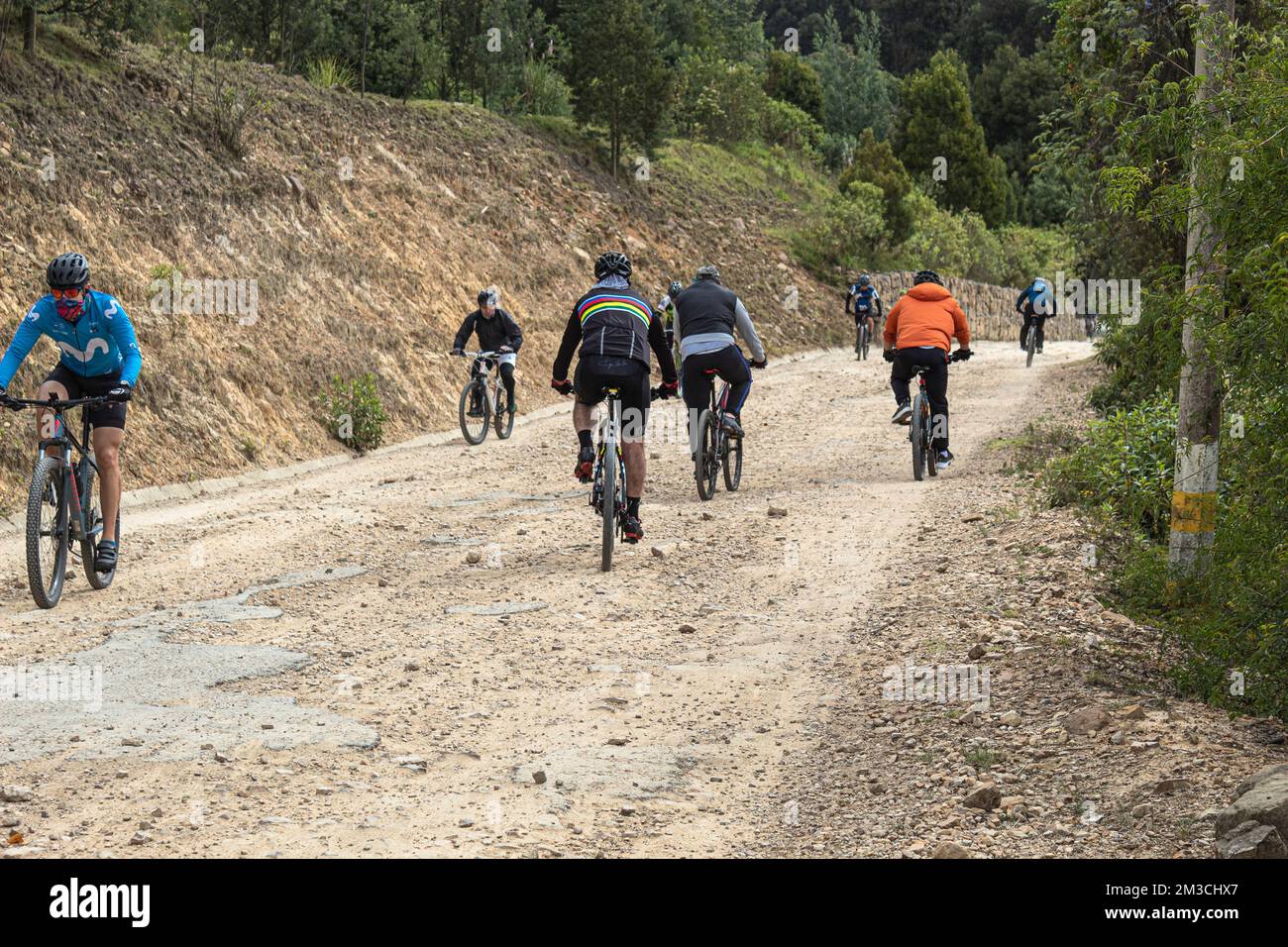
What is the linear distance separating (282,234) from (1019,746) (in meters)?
17.7

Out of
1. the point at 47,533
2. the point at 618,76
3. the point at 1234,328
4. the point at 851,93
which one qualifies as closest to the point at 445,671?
the point at 47,533

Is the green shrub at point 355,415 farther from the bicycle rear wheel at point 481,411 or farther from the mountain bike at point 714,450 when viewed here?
the mountain bike at point 714,450

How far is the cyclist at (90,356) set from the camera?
8523 mm

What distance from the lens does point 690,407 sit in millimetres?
12477

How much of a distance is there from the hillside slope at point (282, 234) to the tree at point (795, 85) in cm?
2448

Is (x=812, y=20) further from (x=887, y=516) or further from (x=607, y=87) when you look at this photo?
(x=887, y=516)

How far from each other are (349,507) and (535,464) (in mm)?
3437

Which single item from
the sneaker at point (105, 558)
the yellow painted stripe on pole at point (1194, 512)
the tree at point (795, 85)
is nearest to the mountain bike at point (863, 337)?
the yellow painted stripe on pole at point (1194, 512)

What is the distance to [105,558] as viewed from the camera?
8.91m

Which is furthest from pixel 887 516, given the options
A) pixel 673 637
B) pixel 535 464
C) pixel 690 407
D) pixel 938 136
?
pixel 938 136

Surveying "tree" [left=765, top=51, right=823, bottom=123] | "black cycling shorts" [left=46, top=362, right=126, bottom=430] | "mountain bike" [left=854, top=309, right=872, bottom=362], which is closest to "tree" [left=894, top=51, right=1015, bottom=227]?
"tree" [left=765, top=51, right=823, bottom=123]

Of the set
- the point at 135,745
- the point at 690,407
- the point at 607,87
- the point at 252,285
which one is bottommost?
the point at 135,745

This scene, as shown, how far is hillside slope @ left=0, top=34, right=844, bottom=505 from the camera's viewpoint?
637 inches

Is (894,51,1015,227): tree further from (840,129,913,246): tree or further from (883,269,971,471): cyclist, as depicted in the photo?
(883,269,971,471): cyclist
